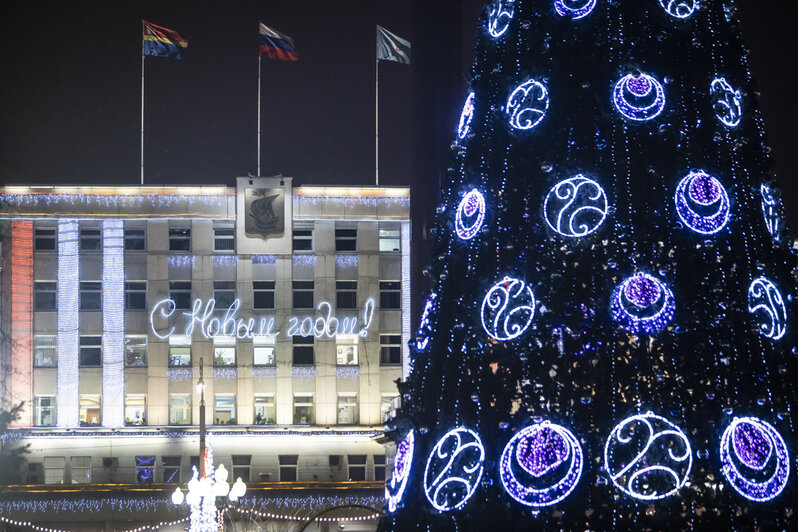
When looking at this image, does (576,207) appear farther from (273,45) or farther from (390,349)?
(390,349)

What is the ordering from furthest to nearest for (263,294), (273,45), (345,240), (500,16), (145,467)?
(345,240) < (263,294) < (145,467) < (273,45) < (500,16)

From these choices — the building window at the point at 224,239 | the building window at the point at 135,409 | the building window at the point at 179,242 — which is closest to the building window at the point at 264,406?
the building window at the point at 135,409

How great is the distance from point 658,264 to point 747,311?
632 millimetres

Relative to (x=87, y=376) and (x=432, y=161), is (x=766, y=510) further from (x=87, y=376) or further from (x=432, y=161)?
(x=87, y=376)

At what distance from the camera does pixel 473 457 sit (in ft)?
22.1

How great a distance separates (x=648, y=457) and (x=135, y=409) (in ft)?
125

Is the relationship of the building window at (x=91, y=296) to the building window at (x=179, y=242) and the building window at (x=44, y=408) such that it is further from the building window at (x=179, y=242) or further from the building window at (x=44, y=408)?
the building window at (x=44, y=408)

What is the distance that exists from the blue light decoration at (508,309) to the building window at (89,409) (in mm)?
37885

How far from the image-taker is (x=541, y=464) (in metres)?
6.46

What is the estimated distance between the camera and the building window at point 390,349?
42812mm

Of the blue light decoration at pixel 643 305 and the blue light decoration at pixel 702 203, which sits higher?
the blue light decoration at pixel 702 203

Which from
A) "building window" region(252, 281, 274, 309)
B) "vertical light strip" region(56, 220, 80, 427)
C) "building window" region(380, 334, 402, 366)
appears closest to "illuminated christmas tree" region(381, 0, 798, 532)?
"building window" region(380, 334, 402, 366)

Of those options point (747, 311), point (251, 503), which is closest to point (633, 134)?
point (747, 311)

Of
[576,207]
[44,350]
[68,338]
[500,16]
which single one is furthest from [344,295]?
[576,207]
